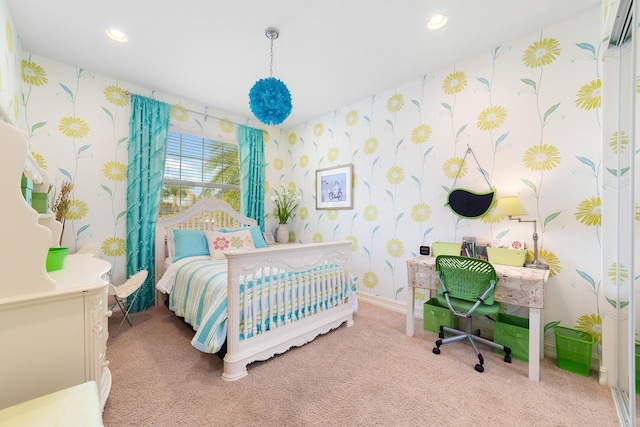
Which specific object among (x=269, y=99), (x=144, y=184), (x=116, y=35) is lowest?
(x=144, y=184)

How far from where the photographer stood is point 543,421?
1432 millimetres

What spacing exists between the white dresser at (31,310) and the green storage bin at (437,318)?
8.32 ft

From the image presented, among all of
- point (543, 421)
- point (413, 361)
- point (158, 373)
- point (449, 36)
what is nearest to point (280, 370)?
point (158, 373)

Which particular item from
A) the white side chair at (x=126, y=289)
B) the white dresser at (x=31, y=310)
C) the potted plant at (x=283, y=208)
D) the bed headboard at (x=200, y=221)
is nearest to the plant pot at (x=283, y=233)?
the potted plant at (x=283, y=208)

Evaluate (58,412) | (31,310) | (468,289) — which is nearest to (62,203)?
(31,310)

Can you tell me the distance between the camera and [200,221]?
139 inches

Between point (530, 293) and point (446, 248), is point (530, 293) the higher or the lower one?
the lower one

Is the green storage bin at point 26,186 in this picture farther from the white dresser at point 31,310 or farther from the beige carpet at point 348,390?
the beige carpet at point 348,390

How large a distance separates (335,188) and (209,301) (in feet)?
7.65

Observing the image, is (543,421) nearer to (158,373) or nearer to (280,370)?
(280,370)

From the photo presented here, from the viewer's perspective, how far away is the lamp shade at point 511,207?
210 centimetres

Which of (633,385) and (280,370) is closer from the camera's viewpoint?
(633,385)

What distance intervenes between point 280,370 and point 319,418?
52cm

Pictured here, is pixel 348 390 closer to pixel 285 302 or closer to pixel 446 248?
pixel 285 302
